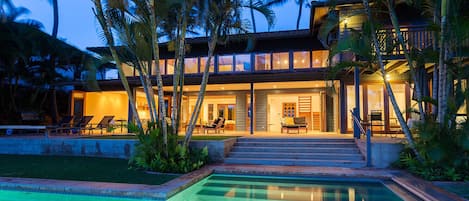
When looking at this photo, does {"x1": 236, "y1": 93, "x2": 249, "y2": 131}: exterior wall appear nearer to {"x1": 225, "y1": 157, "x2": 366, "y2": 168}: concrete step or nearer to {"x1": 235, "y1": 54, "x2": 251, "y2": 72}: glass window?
{"x1": 235, "y1": 54, "x2": 251, "y2": 72}: glass window

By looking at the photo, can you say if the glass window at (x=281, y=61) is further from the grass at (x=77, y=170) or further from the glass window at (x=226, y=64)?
the grass at (x=77, y=170)

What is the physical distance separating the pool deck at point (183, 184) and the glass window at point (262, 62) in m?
5.42

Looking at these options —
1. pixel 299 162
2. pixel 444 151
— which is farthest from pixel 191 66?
pixel 444 151

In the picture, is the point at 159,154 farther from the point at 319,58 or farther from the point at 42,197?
the point at 319,58

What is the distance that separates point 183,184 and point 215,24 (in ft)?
13.1

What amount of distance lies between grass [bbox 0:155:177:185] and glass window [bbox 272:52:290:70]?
6639 mm

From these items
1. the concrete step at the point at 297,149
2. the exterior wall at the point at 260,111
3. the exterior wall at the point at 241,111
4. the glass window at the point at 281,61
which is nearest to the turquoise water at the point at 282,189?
the concrete step at the point at 297,149

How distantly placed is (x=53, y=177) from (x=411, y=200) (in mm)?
7000

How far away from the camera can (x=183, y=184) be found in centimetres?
574

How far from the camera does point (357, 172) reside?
22.6ft

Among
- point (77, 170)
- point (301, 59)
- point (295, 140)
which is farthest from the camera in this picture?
point (301, 59)

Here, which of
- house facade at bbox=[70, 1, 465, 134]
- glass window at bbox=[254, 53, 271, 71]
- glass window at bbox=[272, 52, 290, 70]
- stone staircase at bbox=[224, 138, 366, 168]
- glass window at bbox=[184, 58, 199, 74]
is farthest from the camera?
glass window at bbox=[184, 58, 199, 74]

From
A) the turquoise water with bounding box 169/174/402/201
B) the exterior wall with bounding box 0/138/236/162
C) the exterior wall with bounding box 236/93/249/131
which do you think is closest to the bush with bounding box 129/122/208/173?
Result: the turquoise water with bounding box 169/174/402/201

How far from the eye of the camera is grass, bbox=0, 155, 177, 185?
6.24 meters
